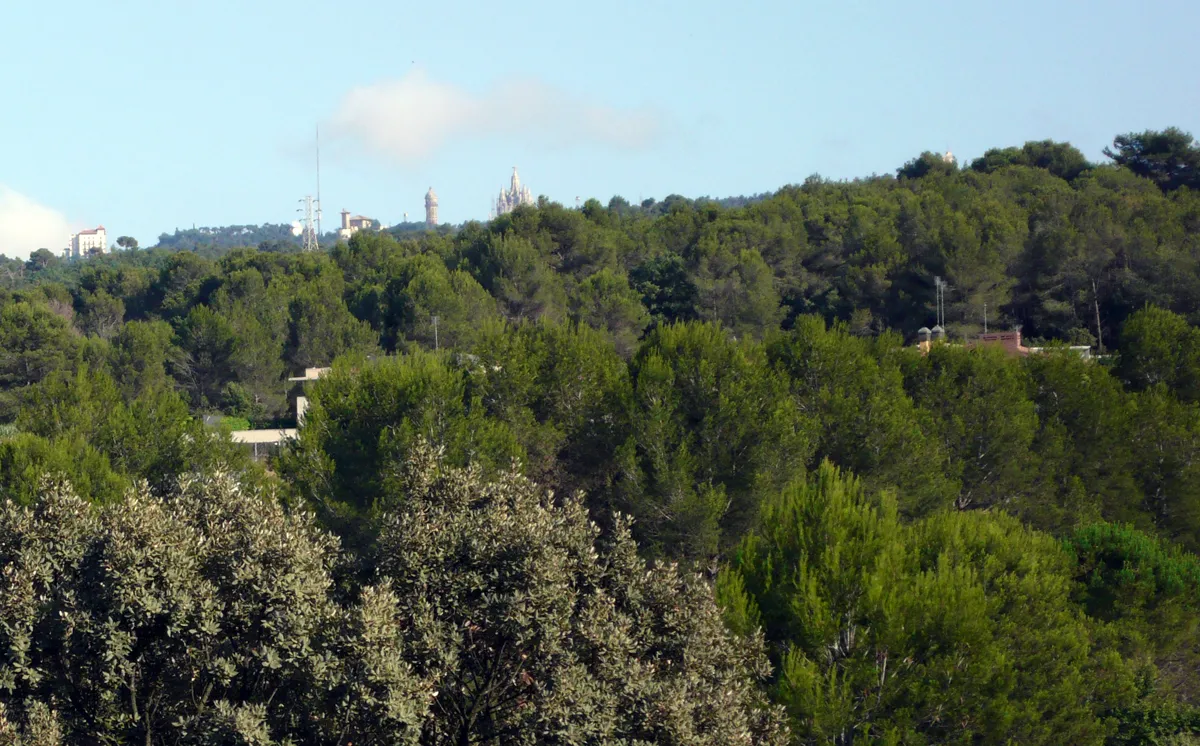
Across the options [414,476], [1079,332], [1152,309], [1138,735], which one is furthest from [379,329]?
[414,476]

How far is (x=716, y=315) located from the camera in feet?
173

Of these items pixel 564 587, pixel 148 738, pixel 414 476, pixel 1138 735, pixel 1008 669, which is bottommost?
pixel 1138 735

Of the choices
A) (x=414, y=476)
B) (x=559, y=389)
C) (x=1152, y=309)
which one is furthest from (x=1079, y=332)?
(x=414, y=476)

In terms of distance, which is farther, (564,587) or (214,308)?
(214,308)

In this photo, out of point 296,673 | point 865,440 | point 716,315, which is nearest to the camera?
point 296,673

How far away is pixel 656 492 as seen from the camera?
23.8 meters

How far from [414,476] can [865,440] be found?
16529mm

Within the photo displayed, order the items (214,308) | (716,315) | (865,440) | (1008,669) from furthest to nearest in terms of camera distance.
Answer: (214,308) → (716,315) → (865,440) → (1008,669)

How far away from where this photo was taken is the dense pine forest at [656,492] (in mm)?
10367

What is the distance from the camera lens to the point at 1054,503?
2769cm

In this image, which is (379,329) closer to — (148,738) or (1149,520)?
(1149,520)

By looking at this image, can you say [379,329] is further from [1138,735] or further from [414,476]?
[414,476]

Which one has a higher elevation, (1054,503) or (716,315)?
(716,315)

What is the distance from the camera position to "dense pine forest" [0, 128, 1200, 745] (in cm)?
1037
